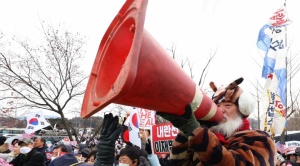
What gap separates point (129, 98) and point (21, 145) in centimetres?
615

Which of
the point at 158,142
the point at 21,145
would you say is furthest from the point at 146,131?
the point at 21,145

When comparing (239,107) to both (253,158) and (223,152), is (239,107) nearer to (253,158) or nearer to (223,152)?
(253,158)

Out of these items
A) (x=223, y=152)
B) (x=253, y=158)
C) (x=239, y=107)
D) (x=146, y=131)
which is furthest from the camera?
(x=146, y=131)

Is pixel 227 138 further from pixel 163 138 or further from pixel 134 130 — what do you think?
pixel 134 130

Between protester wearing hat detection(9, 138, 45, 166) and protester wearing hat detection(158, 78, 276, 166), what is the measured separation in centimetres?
400

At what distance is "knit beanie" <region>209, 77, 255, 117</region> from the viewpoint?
249 cm

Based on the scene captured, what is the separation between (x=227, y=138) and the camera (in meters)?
2.37

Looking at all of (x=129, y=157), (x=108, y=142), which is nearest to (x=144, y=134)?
(x=129, y=157)

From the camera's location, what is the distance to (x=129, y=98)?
1546mm

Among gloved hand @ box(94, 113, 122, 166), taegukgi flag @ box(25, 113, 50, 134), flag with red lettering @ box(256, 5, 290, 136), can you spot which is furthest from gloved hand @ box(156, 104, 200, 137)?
taegukgi flag @ box(25, 113, 50, 134)

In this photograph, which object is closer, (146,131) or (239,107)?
(239,107)

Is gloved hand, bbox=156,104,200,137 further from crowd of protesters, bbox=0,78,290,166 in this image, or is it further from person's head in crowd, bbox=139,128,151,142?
person's head in crowd, bbox=139,128,151,142

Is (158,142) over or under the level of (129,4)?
under

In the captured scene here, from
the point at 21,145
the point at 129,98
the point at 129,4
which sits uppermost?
the point at 129,4
